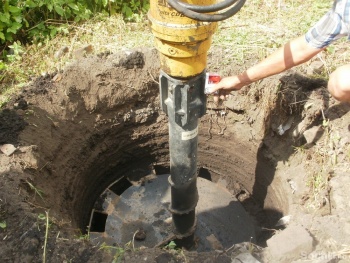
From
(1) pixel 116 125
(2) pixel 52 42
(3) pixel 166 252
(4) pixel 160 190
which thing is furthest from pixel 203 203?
(2) pixel 52 42

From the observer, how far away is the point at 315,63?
Answer: 3.39 meters

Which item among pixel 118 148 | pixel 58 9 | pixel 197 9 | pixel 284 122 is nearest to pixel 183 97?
pixel 197 9

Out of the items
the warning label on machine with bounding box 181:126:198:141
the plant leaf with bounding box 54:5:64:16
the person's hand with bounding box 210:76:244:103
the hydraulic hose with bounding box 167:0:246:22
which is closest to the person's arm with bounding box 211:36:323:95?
the person's hand with bounding box 210:76:244:103

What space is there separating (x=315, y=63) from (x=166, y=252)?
7.19 feet

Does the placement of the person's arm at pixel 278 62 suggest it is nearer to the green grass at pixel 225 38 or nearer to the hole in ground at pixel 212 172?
the green grass at pixel 225 38

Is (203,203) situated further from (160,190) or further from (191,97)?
(191,97)

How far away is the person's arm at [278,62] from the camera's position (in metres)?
2.36

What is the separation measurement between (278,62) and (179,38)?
0.84 meters

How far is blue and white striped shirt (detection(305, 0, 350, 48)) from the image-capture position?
2.18 m

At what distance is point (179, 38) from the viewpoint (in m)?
1.85

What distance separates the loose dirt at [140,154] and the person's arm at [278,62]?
0.77 m

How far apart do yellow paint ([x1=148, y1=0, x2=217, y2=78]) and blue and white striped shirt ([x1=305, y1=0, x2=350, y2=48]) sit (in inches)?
28.5

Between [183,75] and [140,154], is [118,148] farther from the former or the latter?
[183,75]

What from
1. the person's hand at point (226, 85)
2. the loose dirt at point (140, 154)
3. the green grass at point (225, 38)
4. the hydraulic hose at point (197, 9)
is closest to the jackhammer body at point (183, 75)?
the hydraulic hose at point (197, 9)
